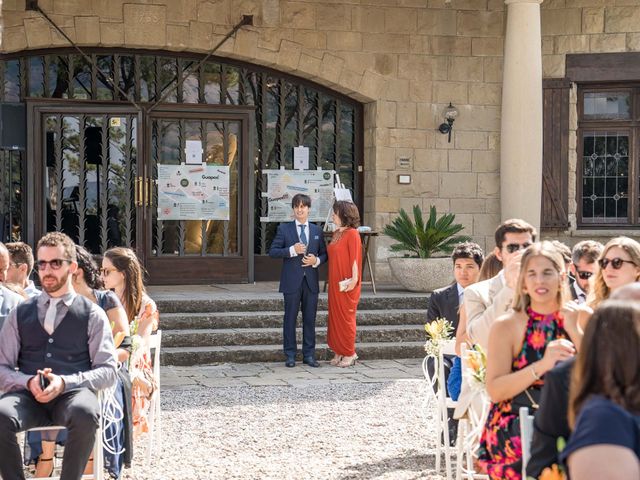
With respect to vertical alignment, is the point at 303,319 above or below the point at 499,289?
below

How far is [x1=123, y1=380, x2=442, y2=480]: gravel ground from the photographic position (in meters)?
6.30

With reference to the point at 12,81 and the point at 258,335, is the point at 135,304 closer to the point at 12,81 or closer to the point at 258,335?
the point at 258,335

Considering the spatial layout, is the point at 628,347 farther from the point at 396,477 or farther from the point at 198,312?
the point at 198,312

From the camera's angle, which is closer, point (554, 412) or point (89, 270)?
point (554, 412)

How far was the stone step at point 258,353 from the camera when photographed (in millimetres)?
10461

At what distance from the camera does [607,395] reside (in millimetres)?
2793

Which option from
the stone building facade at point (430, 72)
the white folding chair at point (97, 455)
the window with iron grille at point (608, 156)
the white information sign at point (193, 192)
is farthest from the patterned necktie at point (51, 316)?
the window with iron grille at point (608, 156)

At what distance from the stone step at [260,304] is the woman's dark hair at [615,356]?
29.3 feet

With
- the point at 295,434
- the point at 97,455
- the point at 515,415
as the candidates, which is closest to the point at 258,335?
the point at 295,434

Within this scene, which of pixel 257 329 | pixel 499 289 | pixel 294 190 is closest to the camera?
pixel 499 289

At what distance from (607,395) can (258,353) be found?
8.05m

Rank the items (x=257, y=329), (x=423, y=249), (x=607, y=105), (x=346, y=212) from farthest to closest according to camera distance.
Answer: (x=607, y=105) < (x=423, y=249) < (x=257, y=329) < (x=346, y=212)

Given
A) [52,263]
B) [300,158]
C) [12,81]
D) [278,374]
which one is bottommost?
[278,374]

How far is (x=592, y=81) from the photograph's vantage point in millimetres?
13969
